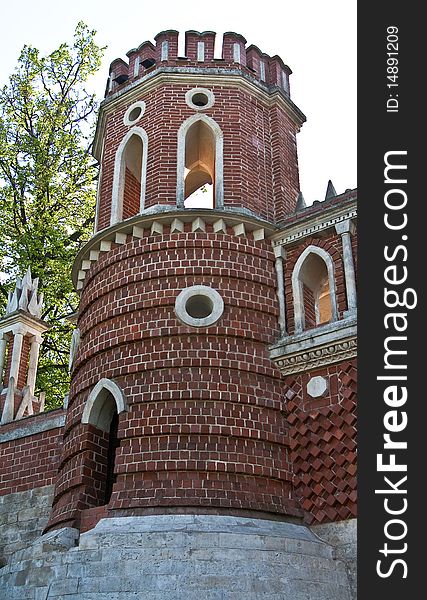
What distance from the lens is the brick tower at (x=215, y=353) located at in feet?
29.0

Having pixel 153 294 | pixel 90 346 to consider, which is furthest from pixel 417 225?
pixel 90 346

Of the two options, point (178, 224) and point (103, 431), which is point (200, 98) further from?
point (103, 431)

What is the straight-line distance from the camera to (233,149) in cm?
1190

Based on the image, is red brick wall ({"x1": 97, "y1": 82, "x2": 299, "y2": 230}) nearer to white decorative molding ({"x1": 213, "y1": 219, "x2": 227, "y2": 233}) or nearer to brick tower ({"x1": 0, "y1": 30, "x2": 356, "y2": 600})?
brick tower ({"x1": 0, "y1": 30, "x2": 356, "y2": 600})

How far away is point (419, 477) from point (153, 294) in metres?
5.35

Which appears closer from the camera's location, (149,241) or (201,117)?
(149,241)

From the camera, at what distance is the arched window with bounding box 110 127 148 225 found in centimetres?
1201

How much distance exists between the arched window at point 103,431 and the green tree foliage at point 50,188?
6913 millimetres

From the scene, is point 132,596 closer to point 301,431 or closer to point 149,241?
point 301,431

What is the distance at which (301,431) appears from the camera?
31.7 ft

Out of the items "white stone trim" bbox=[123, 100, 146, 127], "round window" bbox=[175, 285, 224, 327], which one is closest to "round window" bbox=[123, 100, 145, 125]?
"white stone trim" bbox=[123, 100, 146, 127]

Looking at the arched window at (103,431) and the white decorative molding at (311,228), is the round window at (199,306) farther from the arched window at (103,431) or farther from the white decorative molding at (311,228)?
the white decorative molding at (311,228)

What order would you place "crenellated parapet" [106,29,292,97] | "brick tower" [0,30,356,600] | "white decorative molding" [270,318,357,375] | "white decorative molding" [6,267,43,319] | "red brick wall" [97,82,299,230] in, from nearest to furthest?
1. "brick tower" [0,30,356,600]
2. "white decorative molding" [270,318,357,375]
3. "red brick wall" [97,82,299,230]
4. "crenellated parapet" [106,29,292,97]
5. "white decorative molding" [6,267,43,319]

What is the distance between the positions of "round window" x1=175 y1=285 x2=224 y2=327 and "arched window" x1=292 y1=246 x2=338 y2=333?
1118 millimetres
